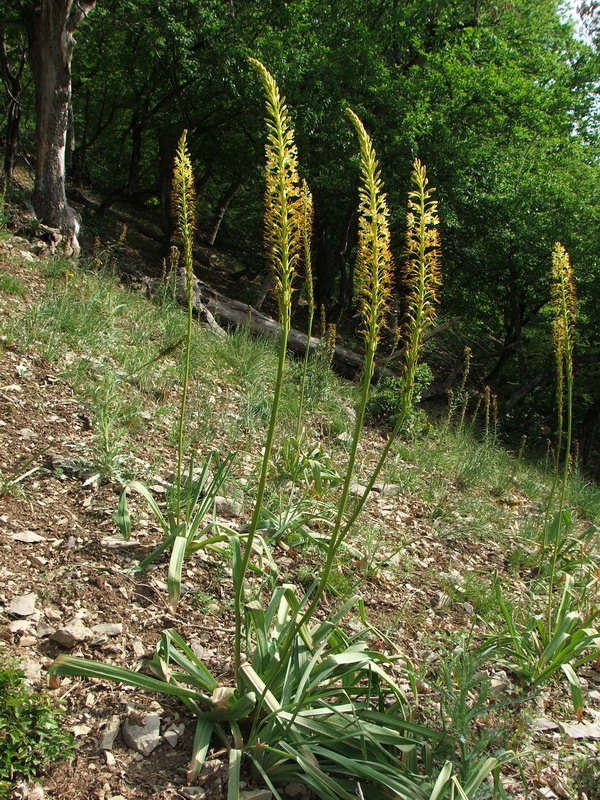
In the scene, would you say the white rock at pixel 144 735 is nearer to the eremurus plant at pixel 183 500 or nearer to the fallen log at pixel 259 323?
the eremurus plant at pixel 183 500

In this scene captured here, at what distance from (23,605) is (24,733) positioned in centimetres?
87

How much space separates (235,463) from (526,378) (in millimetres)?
11220

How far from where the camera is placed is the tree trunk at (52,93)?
9.64 meters

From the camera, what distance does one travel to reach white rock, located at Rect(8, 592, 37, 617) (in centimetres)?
306

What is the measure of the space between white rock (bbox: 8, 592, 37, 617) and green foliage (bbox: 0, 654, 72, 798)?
1.93 ft

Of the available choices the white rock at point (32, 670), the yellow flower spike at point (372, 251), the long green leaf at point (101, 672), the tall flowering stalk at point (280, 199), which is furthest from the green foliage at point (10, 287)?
the yellow flower spike at point (372, 251)

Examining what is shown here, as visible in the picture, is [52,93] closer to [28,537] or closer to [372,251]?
[28,537]

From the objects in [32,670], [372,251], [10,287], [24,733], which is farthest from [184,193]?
[10,287]

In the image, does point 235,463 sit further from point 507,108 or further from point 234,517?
point 507,108

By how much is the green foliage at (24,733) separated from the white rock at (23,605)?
59 centimetres

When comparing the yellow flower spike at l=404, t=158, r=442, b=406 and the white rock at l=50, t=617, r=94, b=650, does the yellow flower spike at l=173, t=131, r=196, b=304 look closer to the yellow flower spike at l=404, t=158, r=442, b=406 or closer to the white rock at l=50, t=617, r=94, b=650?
the yellow flower spike at l=404, t=158, r=442, b=406

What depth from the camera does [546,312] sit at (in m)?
15.1

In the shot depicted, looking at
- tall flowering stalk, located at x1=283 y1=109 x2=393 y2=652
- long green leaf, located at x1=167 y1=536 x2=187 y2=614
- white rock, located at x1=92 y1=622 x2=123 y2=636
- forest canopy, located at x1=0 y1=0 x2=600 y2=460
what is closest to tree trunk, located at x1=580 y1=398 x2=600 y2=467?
forest canopy, located at x1=0 y1=0 x2=600 y2=460

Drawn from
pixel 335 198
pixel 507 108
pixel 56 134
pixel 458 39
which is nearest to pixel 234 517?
pixel 56 134
